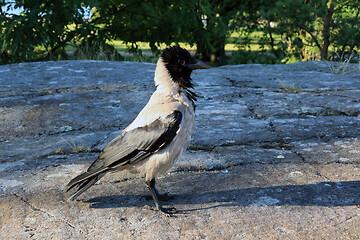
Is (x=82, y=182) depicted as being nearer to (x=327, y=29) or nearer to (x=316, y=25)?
(x=327, y=29)

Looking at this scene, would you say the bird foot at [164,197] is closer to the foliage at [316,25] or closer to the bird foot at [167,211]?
the bird foot at [167,211]

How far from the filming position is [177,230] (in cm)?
203

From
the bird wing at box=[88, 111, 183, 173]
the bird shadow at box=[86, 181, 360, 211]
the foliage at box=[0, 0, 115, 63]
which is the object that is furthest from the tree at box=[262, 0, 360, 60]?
the bird wing at box=[88, 111, 183, 173]

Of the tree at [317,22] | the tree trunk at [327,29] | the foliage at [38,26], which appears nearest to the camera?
the foliage at [38,26]

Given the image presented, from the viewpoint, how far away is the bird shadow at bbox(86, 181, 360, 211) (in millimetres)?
2283

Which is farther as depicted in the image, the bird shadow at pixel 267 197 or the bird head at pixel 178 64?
the bird head at pixel 178 64

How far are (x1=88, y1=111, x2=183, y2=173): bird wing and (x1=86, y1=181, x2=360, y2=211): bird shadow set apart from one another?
9.0 inches

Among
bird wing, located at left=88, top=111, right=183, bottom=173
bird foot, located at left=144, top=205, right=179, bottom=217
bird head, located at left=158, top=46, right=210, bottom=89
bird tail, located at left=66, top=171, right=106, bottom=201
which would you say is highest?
bird head, located at left=158, top=46, right=210, bottom=89

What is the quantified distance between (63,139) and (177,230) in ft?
6.12

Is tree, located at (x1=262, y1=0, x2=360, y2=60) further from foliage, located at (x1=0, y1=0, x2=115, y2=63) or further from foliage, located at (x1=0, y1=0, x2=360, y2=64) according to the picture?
foliage, located at (x1=0, y1=0, x2=115, y2=63)

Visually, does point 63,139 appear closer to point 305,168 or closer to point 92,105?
point 92,105

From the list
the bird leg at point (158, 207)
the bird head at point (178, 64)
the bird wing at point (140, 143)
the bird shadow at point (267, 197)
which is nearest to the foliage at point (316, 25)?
the bird shadow at point (267, 197)

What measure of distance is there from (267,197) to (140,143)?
820mm

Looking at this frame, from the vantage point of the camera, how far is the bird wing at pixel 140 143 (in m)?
2.25
